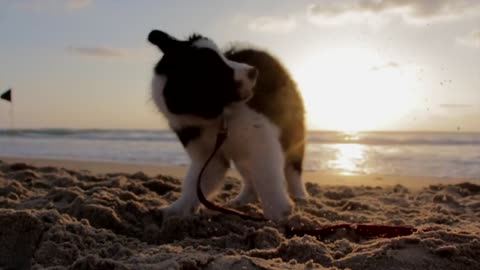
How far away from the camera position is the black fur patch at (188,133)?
12.1ft

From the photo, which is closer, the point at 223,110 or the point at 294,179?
the point at 223,110

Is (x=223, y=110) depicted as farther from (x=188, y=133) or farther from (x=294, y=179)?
(x=294, y=179)

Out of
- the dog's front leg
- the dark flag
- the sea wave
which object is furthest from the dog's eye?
the sea wave

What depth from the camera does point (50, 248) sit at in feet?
8.33

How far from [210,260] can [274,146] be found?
1785 millimetres

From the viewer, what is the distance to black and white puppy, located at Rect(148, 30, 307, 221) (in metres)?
3.48

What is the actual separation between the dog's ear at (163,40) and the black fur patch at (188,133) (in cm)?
55

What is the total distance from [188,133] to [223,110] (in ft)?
1.16

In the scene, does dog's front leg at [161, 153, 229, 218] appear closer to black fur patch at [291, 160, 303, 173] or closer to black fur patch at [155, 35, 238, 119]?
black fur patch at [155, 35, 238, 119]

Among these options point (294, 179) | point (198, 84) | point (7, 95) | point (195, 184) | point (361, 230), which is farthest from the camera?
point (7, 95)

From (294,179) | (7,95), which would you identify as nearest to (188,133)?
(294,179)

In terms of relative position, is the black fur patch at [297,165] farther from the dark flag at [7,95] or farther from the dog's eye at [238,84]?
the dark flag at [7,95]

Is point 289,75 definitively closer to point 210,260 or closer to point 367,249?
point 367,249

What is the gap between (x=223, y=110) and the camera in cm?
355
